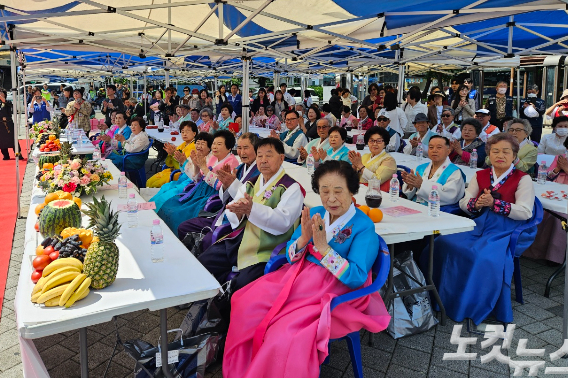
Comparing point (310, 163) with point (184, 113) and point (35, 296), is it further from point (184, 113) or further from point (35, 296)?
point (184, 113)

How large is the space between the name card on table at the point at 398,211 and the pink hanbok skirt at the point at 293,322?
92cm

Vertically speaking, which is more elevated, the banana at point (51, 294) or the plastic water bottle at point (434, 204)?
the plastic water bottle at point (434, 204)

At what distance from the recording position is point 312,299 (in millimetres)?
2402

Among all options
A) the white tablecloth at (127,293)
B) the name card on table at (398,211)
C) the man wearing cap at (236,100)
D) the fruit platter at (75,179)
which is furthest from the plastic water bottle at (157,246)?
the man wearing cap at (236,100)

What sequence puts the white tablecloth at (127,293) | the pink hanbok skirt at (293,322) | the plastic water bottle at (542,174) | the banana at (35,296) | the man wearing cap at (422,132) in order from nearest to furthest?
1. the white tablecloth at (127,293)
2. the banana at (35,296)
3. the pink hanbok skirt at (293,322)
4. the plastic water bottle at (542,174)
5. the man wearing cap at (422,132)

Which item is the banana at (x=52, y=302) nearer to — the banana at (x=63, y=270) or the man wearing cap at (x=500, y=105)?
the banana at (x=63, y=270)

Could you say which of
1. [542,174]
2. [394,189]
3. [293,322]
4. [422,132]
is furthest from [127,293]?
[422,132]

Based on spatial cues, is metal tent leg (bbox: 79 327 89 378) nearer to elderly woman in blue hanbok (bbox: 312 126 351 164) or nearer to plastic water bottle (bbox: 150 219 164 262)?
plastic water bottle (bbox: 150 219 164 262)

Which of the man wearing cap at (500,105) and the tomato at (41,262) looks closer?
the tomato at (41,262)

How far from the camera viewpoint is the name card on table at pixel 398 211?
3.35 meters

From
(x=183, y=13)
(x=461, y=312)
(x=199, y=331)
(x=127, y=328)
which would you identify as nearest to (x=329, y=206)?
(x=199, y=331)

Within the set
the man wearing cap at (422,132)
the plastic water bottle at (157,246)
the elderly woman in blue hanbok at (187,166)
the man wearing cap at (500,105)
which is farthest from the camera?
the man wearing cap at (500,105)

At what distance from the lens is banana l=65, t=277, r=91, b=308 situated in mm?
1944

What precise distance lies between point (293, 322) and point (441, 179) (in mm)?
2203
